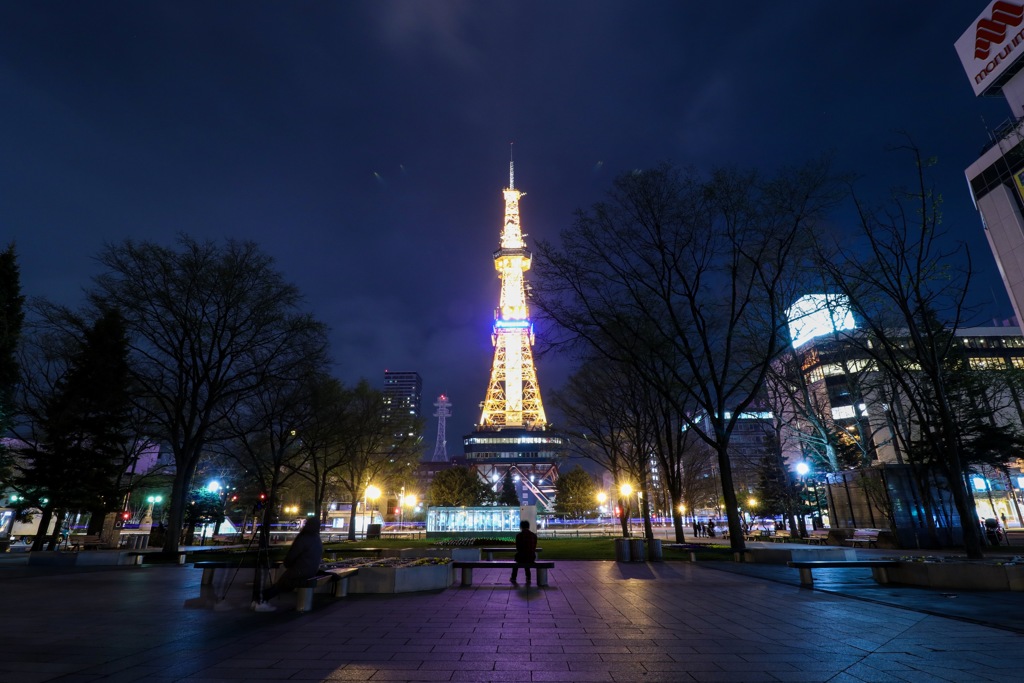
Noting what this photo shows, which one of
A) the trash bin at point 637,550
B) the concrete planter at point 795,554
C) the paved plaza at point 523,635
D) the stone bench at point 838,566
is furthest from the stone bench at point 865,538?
the paved plaza at point 523,635

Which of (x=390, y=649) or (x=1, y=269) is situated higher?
(x=1, y=269)

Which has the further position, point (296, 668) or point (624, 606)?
point (624, 606)

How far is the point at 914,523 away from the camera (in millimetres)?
22547

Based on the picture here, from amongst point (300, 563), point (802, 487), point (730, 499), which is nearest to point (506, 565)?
point (300, 563)

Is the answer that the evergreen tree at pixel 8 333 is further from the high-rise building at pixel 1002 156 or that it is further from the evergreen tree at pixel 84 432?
the high-rise building at pixel 1002 156

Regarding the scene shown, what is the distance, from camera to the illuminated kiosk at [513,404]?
97.4 m

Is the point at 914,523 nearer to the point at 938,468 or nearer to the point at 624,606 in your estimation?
the point at 938,468

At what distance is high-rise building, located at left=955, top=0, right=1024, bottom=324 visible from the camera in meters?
41.2

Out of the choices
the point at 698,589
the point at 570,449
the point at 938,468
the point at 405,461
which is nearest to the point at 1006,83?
the point at 938,468

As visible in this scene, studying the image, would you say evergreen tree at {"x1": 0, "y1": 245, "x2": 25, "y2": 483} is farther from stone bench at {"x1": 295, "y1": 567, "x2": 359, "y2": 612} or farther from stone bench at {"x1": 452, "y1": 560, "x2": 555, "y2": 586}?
stone bench at {"x1": 452, "y1": 560, "x2": 555, "y2": 586}

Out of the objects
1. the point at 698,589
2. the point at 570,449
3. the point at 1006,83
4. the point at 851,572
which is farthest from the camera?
the point at 1006,83

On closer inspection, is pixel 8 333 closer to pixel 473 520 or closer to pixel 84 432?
pixel 84 432

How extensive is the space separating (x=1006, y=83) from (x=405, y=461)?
209ft

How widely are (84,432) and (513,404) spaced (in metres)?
77.4
